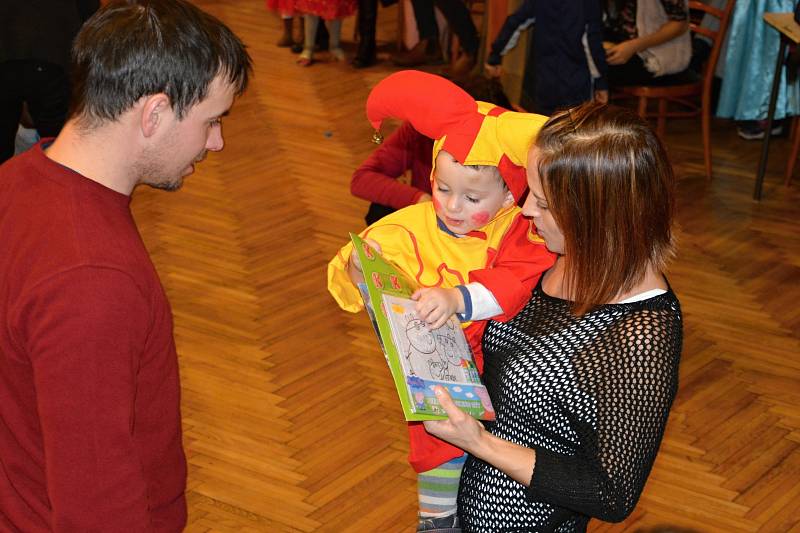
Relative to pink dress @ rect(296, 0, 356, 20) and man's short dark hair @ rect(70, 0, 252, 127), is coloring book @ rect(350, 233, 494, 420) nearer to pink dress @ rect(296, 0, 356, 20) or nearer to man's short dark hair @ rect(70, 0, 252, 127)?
man's short dark hair @ rect(70, 0, 252, 127)

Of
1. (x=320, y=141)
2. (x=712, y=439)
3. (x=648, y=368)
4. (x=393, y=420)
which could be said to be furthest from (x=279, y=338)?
(x=648, y=368)

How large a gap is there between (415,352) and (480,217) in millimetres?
413

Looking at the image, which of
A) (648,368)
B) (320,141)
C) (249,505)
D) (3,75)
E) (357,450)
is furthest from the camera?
(320,141)

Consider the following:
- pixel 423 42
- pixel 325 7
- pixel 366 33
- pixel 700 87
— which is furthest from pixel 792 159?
pixel 325 7

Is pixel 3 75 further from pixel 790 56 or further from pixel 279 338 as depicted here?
pixel 790 56

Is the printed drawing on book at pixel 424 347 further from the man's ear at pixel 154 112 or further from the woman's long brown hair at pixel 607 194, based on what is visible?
the man's ear at pixel 154 112

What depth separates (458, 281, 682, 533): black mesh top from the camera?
170 cm

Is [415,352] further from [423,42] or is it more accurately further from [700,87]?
[423,42]

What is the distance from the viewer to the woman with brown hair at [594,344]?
5.59 ft

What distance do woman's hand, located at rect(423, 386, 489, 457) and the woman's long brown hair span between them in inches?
12.0

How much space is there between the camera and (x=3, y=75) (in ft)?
12.7

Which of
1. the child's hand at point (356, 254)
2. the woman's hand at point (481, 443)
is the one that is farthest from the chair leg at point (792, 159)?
the woman's hand at point (481, 443)

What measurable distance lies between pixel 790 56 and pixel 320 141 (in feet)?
9.06

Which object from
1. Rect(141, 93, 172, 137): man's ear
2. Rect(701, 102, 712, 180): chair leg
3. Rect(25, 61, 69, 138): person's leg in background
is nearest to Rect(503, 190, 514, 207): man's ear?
Rect(141, 93, 172, 137): man's ear
